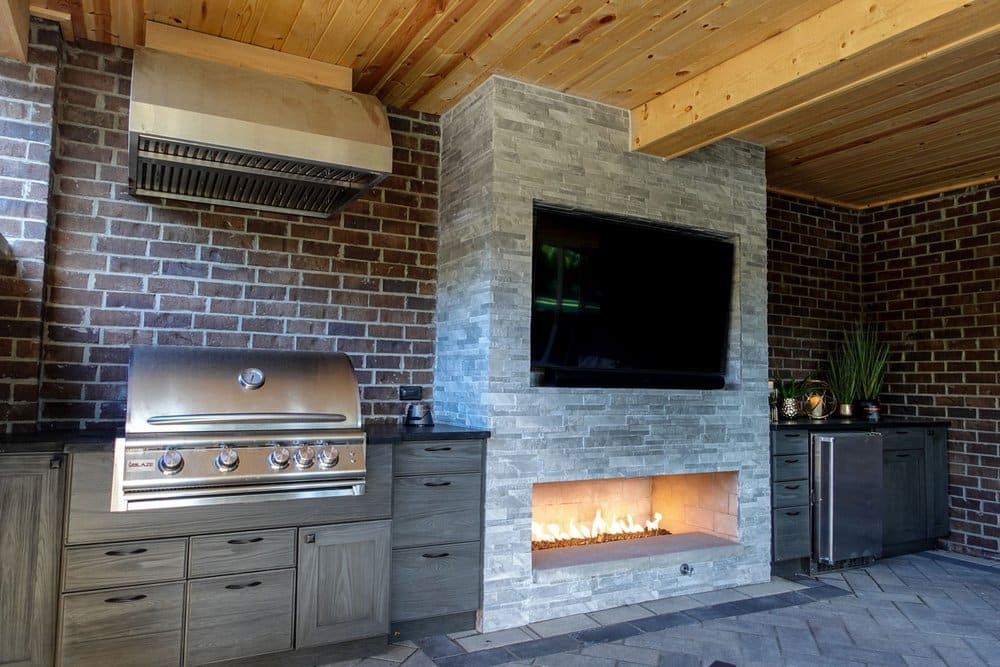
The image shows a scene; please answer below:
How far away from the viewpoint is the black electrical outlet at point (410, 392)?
3.62 meters

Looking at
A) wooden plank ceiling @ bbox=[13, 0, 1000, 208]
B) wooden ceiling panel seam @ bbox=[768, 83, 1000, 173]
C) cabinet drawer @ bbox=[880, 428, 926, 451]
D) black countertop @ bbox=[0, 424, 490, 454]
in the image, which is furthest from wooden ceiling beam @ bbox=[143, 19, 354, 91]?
cabinet drawer @ bbox=[880, 428, 926, 451]

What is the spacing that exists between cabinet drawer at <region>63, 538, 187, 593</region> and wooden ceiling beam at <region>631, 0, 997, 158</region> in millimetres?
2906

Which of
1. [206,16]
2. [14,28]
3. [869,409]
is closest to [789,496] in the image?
[869,409]

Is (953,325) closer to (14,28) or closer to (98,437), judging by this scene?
(98,437)

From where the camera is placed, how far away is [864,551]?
4.20 m

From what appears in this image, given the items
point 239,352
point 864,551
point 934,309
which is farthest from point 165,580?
point 934,309

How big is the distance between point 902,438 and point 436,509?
3.37 meters

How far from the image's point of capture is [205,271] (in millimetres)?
3191

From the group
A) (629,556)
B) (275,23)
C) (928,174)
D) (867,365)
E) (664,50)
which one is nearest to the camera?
(275,23)

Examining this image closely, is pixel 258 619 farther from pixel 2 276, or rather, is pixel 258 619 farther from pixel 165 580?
pixel 2 276

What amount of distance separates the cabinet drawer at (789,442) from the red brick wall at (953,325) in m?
1.55

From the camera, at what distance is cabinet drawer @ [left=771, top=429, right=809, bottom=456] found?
411 cm

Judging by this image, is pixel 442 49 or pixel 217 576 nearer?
pixel 217 576

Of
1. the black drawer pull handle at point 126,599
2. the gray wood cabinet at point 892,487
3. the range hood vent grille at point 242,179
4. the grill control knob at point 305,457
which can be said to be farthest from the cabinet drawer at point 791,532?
the black drawer pull handle at point 126,599
